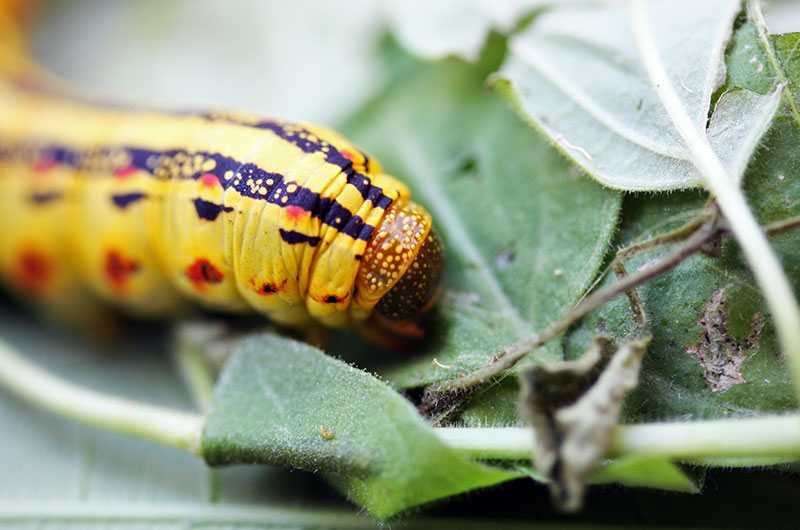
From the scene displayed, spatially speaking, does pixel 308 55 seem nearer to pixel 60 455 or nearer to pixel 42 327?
pixel 42 327

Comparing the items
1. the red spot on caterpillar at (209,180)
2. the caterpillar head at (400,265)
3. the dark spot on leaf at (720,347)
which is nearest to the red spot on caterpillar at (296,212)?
the caterpillar head at (400,265)

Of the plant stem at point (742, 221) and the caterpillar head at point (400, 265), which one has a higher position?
the plant stem at point (742, 221)

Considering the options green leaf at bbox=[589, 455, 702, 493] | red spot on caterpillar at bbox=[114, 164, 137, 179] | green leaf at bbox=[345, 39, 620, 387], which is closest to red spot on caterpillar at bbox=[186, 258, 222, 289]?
red spot on caterpillar at bbox=[114, 164, 137, 179]

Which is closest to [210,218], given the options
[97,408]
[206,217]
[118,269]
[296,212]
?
[206,217]

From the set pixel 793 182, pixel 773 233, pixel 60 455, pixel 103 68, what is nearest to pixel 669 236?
pixel 773 233

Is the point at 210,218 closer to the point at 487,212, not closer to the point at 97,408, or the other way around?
the point at 97,408

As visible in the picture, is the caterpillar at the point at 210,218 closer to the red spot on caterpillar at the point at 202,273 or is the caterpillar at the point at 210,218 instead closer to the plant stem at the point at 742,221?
the red spot on caterpillar at the point at 202,273
